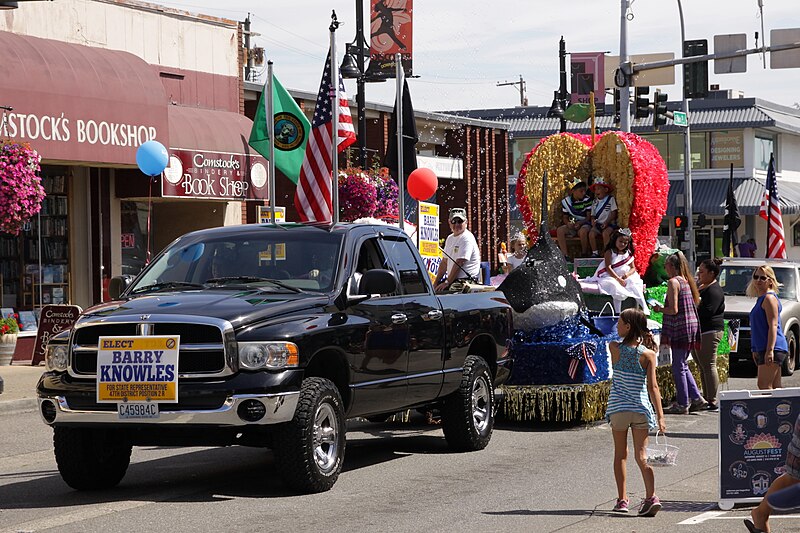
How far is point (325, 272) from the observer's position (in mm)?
9891

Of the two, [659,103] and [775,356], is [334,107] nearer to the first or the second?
[659,103]

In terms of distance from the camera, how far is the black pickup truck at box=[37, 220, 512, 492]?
8.65 metres

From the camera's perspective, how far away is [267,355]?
8.74 m

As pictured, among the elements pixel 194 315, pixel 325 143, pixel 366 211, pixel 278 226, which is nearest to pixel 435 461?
pixel 278 226

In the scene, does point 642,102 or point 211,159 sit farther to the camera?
point 642,102

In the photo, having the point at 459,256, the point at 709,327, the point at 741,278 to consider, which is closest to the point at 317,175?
the point at 741,278

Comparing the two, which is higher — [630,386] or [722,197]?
[722,197]

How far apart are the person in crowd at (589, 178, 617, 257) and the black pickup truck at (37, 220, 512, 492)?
6244 millimetres

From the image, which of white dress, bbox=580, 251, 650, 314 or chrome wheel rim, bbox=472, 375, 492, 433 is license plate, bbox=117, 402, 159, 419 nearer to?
chrome wheel rim, bbox=472, 375, 492, 433

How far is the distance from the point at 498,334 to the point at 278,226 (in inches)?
105

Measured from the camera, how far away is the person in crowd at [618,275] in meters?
15.0

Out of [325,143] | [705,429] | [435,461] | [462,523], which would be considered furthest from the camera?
[325,143]

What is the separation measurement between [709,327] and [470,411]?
4651 millimetres

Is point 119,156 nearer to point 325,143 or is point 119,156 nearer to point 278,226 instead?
point 325,143
